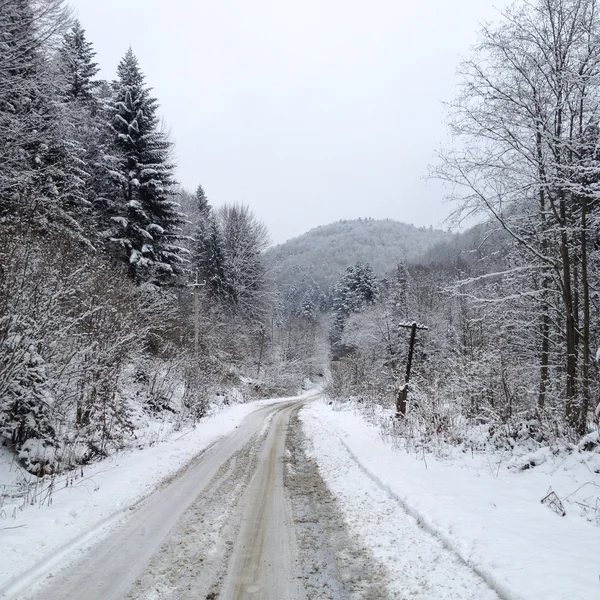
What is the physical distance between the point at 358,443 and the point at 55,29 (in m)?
15.7

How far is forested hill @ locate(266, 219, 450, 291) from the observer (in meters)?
123

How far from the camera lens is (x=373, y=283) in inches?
2474

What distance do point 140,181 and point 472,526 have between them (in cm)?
2026

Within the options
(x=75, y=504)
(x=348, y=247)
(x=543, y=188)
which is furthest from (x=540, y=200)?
(x=348, y=247)

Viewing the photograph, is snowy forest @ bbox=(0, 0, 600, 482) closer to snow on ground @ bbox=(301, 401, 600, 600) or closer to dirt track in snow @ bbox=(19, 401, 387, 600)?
snow on ground @ bbox=(301, 401, 600, 600)

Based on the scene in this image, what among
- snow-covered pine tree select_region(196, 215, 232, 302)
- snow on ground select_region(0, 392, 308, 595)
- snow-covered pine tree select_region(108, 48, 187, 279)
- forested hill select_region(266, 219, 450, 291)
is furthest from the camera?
forested hill select_region(266, 219, 450, 291)

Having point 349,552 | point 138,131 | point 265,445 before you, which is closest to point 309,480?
point 349,552

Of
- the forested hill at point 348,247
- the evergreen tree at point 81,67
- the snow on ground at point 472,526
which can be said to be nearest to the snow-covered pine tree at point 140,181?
the evergreen tree at point 81,67

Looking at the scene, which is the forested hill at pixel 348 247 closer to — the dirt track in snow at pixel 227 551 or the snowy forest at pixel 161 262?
the snowy forest at pixel 161 262

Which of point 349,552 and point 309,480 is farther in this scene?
point 309,480

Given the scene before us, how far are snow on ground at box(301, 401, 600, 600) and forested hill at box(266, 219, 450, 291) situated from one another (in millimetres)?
95183

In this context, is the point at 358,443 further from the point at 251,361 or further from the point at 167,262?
the point at 251,361

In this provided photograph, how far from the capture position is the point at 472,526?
187 inches

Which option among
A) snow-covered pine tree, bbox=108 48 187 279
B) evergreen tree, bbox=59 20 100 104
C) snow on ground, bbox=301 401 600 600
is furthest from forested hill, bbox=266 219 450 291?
snow on ground, bbox=301 401 600 600
